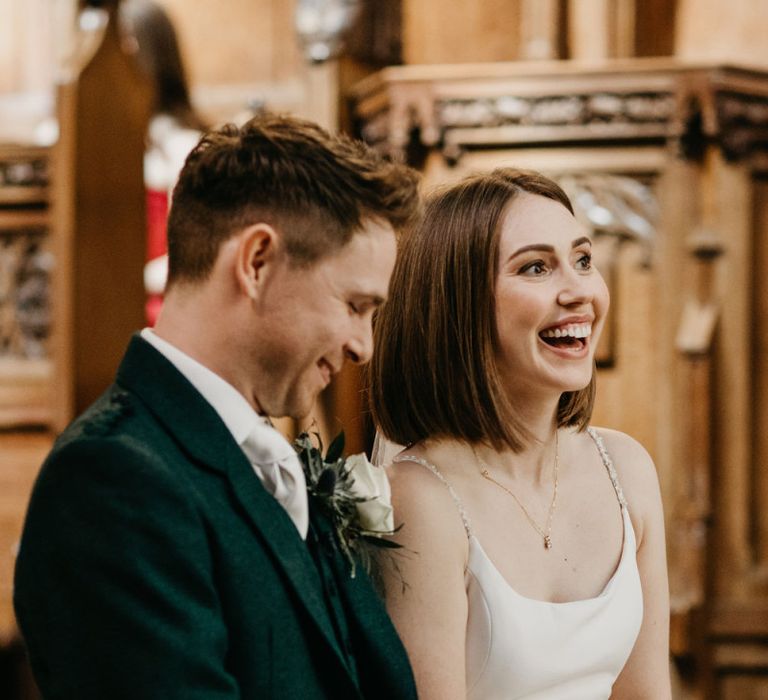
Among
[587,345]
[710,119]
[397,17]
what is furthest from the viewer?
[397,17]

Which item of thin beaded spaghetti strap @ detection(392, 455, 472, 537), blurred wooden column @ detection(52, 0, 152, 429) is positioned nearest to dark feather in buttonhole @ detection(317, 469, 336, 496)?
thin beaded spaghetti strap @ detection(392, 455, 472, 537)

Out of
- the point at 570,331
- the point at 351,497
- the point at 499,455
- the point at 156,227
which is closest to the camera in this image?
the point at 351,497

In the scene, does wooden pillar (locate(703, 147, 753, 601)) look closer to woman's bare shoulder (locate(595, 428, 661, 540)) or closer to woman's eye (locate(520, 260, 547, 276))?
woman's bare shoulder (locate(595, 428, 661, 540))

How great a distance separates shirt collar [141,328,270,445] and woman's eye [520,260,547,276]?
0.75 metres

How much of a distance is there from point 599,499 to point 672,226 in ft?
8.68

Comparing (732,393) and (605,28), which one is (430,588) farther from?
(605,28)

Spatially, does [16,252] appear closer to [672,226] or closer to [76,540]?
[672,226]

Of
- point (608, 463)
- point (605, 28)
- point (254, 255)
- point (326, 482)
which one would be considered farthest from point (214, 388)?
point (605, 28)

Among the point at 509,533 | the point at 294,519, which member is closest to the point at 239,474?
the point at 294,519

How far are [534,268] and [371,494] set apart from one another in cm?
54

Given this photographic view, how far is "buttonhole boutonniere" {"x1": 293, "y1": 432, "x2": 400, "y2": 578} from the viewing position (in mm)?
1750

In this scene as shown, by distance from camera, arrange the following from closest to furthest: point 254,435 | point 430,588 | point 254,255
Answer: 1. point 254,255
2. point 254,435
3. point 430,588

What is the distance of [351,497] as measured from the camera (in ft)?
5.83

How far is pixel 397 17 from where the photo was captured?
17.4 ft
